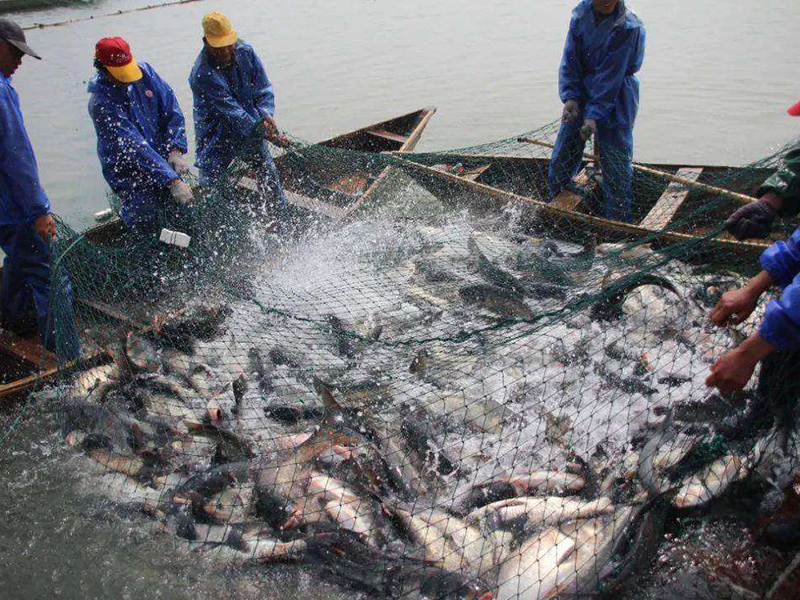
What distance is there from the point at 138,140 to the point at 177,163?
58 centimetres

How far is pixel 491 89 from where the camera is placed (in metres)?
14.7

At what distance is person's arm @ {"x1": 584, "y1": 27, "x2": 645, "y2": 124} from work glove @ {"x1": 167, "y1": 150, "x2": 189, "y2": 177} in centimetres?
421

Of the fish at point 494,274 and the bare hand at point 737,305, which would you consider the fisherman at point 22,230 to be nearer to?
the fish at point 494,274

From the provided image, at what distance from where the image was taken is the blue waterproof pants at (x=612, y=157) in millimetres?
6258

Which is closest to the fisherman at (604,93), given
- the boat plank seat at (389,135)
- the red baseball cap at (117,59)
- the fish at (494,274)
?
the fish at (494,274)

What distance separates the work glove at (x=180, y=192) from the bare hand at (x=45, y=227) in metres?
1.12

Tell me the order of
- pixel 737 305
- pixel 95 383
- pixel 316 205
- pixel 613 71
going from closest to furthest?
pixel 737 305
pixel 95 383
pixel 613 71
pixel 316 205

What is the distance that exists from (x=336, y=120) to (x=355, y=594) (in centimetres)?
1205

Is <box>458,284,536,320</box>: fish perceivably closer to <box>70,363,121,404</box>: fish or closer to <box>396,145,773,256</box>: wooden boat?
<box>396,145,773,256</box>: wooden boat

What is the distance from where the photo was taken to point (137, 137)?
518cm

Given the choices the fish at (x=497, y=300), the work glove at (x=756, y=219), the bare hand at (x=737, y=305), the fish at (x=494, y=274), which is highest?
the work glove at (x=756, y=219)

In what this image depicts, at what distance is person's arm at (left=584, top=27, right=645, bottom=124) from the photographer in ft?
19.1

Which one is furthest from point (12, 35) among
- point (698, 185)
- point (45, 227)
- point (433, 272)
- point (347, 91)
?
point (347, 91)

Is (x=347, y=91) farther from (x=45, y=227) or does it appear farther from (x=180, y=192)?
(x=45, y=227)
